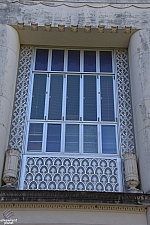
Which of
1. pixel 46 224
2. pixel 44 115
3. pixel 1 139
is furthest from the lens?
pixel 44 115

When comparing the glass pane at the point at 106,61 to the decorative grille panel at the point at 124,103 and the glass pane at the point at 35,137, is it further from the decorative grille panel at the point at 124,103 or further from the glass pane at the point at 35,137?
the glass pane at the point at 35,137

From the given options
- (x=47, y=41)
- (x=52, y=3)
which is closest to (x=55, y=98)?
(x=47, y=41)

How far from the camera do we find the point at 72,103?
1078 cm

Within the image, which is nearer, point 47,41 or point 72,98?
point 72,98

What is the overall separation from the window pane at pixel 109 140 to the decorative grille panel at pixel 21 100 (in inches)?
88.3

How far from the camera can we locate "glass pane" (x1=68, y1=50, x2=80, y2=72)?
11508mm

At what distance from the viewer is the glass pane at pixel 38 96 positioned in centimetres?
1061

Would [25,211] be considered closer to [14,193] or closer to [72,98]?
[14,193]

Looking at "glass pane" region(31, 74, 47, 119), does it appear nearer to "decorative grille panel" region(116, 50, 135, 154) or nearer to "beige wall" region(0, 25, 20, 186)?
"beige wall" region(0, 25, 20, 186)

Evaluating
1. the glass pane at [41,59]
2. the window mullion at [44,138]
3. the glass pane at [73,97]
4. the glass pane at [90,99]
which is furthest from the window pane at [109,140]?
the glass pane at [41,59]

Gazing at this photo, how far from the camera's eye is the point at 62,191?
8.48 m

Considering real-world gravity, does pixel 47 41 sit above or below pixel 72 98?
above

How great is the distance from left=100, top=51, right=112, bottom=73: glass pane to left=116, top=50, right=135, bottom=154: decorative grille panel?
0.82 feet

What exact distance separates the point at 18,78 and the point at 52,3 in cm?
266
